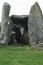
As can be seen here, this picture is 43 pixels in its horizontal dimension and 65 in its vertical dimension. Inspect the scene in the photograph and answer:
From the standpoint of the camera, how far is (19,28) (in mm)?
32094

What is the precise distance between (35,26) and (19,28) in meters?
6.90

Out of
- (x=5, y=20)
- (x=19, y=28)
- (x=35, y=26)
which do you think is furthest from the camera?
(x=19, y=28)

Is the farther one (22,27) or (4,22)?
(22,27)

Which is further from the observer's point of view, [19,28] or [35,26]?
[19,28]

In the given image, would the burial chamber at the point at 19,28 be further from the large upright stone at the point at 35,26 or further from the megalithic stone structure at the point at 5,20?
the large upright stone at the point at 35,26

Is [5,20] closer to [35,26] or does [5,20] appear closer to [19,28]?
[19,28]

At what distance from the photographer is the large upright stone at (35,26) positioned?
82.1 feet

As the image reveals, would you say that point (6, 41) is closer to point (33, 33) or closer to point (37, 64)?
point (33, 33)

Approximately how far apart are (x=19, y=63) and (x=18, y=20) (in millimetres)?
17808

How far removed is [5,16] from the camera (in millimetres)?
28625

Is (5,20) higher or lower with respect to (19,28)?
higher

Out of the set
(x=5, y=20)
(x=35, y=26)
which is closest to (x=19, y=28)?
(x=5, y=20)

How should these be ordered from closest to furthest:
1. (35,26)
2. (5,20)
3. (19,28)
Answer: (35,26), (5,20), (19,28)

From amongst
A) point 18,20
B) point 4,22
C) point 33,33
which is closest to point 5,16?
point 4,22
